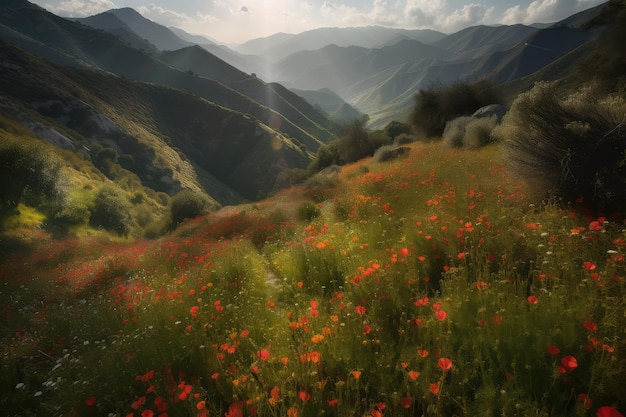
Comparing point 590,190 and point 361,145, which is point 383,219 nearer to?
point 590,190

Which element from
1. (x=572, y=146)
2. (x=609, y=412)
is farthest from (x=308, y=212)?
(x=609, y=412)

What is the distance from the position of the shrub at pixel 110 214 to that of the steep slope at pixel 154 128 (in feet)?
92.8

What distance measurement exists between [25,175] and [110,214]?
9.45 meters

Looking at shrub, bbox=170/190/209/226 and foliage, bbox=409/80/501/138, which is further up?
foliage, bbox=409/80/501/138

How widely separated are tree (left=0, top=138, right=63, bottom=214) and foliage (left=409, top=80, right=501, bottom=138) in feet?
125

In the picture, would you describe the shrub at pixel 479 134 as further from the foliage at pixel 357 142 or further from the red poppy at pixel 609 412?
the foliage at pixel 357 142

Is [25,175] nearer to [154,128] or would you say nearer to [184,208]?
[184,208]

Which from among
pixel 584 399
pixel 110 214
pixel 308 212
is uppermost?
pixel 584 399

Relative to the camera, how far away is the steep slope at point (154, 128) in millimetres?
73312

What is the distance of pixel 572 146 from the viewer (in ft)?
18.7

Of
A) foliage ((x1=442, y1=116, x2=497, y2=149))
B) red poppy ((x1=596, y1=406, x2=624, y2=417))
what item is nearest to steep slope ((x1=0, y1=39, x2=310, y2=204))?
foliage ((x1=442, y1=116, x2=497, y2=149))

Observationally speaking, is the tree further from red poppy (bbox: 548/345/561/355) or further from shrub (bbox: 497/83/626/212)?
red poppy (bbox: 548/345/561/355)

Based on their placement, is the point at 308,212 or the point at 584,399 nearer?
the point at 584,399

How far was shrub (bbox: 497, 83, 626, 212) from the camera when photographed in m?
5.10
